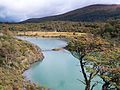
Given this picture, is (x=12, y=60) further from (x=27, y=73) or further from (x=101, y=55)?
(x=101, y=55)

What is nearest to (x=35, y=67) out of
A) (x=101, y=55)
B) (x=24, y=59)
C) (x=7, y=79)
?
(x=24, y=59)

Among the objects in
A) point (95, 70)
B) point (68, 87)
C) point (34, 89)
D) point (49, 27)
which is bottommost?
point (49, 27)

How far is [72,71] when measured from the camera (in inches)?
1858

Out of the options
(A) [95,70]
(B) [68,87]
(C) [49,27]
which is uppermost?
(A) [95,70]

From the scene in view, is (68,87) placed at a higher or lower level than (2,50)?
lower

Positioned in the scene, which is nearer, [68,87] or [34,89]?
[34,89]

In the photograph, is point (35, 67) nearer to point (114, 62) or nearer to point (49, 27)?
point (114, 62)

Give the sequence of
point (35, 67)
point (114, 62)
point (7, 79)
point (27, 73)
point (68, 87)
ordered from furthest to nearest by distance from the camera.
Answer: point (35, 67) → point (27, 73) → point (68, 87) → point (7, 79) → point (114, 62)

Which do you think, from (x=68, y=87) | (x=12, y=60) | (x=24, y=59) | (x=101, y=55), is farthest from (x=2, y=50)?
(x=101, y=55)

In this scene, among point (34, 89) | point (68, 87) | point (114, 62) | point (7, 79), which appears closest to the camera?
point (114, 62)

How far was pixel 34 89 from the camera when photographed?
2831cm

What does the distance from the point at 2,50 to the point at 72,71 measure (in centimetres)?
1018

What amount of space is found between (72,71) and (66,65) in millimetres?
6524

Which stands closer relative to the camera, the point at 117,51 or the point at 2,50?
the point at 117,51
